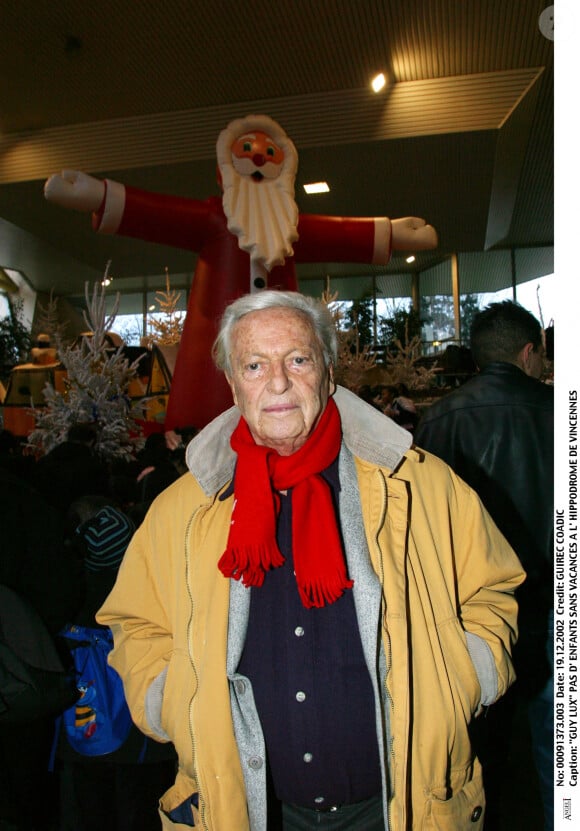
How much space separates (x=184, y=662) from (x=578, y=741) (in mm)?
721

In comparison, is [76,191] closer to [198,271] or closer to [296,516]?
[198,271]

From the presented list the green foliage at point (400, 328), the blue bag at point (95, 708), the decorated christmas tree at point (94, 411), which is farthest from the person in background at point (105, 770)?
the green foliage at point (400, 328)

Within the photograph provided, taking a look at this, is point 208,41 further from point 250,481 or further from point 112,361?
point 250,481

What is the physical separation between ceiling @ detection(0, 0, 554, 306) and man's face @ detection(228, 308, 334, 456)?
20.2ft

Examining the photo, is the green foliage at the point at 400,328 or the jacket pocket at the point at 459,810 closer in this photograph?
the jacket pocket at the point at 459,810

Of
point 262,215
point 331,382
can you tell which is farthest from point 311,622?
point 262,215

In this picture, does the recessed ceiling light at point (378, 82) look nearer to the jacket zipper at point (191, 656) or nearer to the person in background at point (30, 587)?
the person in background at point (30, 587)

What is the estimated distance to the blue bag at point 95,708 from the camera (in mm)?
1778

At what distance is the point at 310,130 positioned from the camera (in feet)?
26.1

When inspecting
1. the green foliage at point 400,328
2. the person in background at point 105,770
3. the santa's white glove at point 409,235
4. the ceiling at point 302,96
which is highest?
the ceiling at point 302,96

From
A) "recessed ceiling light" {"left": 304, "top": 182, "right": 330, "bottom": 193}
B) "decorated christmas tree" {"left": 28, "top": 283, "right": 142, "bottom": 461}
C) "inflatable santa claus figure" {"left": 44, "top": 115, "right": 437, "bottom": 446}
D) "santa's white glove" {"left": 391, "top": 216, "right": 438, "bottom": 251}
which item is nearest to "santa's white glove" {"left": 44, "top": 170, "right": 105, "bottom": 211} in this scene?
"inflatable santa claus figure" {"left": 44, "top": 115, "right": 437, "bottom": 446}

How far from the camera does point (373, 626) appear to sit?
1146mm

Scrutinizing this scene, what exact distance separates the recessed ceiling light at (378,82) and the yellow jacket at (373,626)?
7.44 m

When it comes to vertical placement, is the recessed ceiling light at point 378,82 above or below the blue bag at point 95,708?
above
